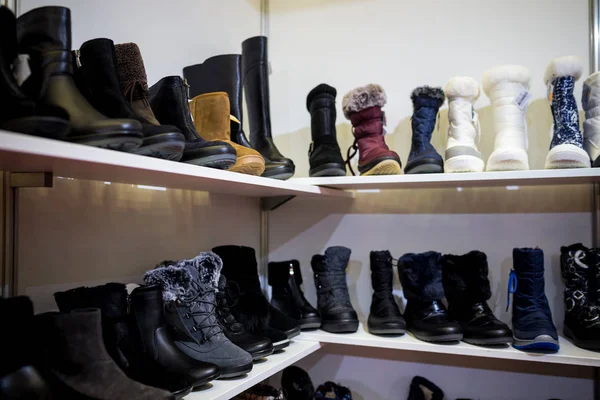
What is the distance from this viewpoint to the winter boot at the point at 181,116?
42.4 inches

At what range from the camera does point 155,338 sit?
3.31ft

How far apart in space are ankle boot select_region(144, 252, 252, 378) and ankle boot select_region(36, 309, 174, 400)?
27 centimetres

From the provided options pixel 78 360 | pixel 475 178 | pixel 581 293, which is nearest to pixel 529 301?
pixel 581 293

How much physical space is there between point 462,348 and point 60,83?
128 cm

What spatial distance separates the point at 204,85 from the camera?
5.02 ft

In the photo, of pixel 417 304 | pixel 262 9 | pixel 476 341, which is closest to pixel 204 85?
pixel 262 9

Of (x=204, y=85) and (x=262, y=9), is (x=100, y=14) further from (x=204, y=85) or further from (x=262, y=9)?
(x=262, y=9)

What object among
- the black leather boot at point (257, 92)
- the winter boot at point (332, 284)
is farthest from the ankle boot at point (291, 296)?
the black leather boot at point (257, 92)

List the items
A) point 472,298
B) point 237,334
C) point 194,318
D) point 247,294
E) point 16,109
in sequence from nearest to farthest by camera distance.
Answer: point 16,109, point 194,318, point 237,334, point 247,294, point 472,298

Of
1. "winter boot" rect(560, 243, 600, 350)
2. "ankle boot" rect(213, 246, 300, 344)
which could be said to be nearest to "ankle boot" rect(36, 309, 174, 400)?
"ankle boot" rect(213, 246, 300, 344)

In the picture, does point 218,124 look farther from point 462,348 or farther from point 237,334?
point 462,348

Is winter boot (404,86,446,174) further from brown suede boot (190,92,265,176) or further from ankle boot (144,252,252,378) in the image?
ankle boot (144,252,252,378)

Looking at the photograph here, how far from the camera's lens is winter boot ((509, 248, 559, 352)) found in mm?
1401

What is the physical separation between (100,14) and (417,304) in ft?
4.32
